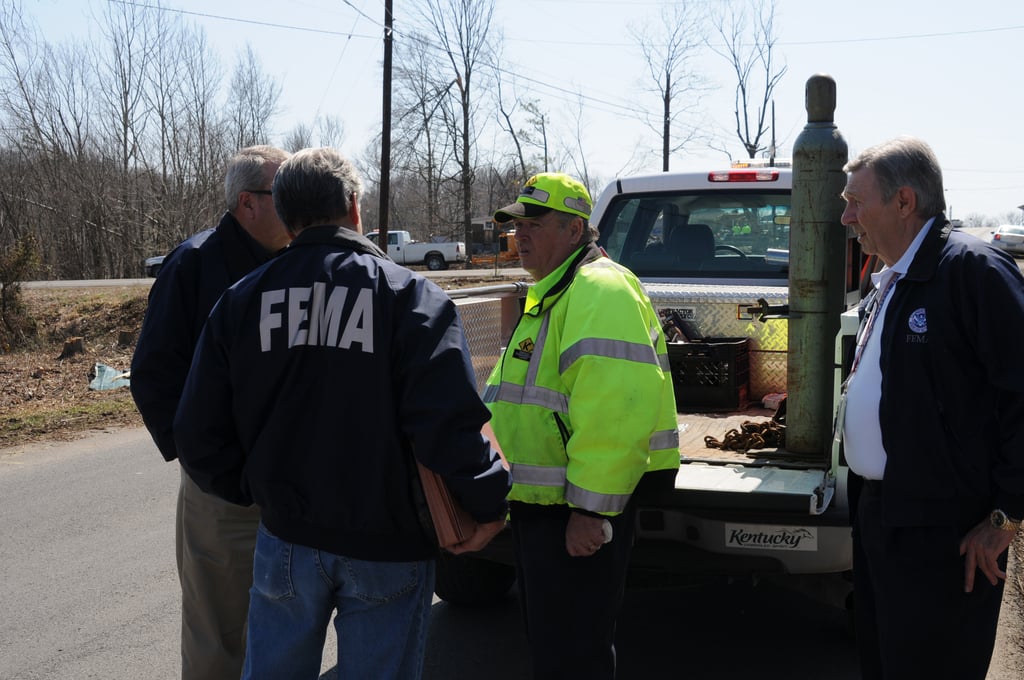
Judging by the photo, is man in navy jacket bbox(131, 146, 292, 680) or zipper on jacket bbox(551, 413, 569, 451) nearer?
zipper on jacket bbox(551, 413, 569, 451)

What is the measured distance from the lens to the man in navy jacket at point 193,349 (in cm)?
314

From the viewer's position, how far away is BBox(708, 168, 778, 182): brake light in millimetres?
5707

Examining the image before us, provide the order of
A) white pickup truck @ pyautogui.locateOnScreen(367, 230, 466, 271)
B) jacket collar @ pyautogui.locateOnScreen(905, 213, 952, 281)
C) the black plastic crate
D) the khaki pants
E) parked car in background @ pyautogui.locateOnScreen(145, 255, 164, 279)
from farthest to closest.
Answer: white pickup truck @ pyautogui.locateOnScreen(367, 230, 466, 271), parked car in background @ pyautogui.locateOnScreen(145, 255, 164, 279), the black plastic crate, the khaki pants, jacket collar @ pyautogui.locateOnScreen(905, 213, 952, 281)

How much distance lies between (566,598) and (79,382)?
42.5 feet

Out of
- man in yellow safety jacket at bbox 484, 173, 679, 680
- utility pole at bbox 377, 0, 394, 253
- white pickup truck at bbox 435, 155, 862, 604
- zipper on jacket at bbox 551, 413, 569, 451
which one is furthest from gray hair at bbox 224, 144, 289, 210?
utility pole at bbox 377, 0, 394, 253

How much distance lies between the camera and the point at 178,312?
10.1 ft

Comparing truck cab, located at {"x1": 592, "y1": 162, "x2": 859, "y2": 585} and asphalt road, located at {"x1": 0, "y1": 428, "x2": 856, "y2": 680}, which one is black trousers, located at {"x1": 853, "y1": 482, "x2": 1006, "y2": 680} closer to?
truck cab, located at {"x1": 592, "y1": 162, "x2": 859, "y2": 585}

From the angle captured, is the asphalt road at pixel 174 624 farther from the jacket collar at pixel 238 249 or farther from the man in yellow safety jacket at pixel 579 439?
the jacket collar at pixel 238 249

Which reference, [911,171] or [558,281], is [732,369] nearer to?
[558,281]

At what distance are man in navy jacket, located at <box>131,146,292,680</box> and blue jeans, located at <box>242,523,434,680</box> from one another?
0.82 m

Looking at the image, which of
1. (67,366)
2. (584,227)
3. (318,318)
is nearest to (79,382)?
(67,366)

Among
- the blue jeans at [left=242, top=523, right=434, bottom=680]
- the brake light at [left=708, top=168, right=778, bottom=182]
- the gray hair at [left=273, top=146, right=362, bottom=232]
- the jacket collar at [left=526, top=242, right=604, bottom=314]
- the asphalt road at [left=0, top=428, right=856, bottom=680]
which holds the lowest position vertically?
the asphalt road at [left=0, top=428, right=856, bottom=680]

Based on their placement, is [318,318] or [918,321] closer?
[318,318]

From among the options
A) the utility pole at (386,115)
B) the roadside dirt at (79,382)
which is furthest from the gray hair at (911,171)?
the utility pole at (386,115)
